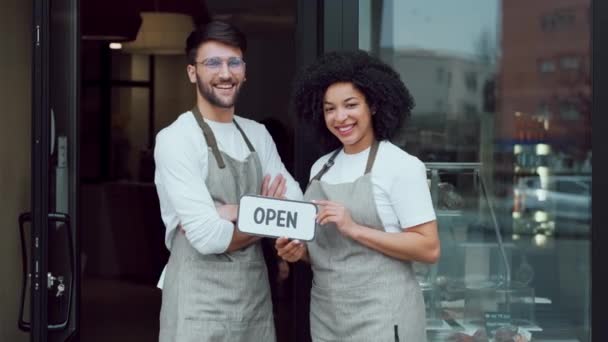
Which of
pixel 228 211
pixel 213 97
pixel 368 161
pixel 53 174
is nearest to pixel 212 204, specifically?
pixel 228 211

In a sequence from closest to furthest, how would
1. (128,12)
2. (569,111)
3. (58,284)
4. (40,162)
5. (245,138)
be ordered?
(245,138)
(40,162)
(58,284)
(569,111)
(128,12)

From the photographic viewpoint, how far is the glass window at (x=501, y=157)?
11.0 ft

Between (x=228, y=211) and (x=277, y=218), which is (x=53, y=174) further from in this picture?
(x=277, y=218)

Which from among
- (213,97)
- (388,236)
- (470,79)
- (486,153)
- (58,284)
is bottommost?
(58,284)

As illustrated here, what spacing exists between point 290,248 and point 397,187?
31cm

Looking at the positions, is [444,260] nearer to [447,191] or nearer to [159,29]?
[447,191]

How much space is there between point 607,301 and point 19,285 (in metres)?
2.37

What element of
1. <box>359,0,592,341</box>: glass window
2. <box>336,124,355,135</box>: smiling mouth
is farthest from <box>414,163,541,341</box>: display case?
<box>336,124,355,135</box>: smiling mouth

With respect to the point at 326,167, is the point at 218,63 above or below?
above

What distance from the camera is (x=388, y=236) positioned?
7.47ft

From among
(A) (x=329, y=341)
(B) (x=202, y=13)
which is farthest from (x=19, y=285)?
(B) (x=202, y=13)

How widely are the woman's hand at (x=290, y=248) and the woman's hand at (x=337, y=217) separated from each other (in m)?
0.10

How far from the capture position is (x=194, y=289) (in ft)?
7.93

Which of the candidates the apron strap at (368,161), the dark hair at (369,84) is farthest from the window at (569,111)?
the apron strap at (368,161)
